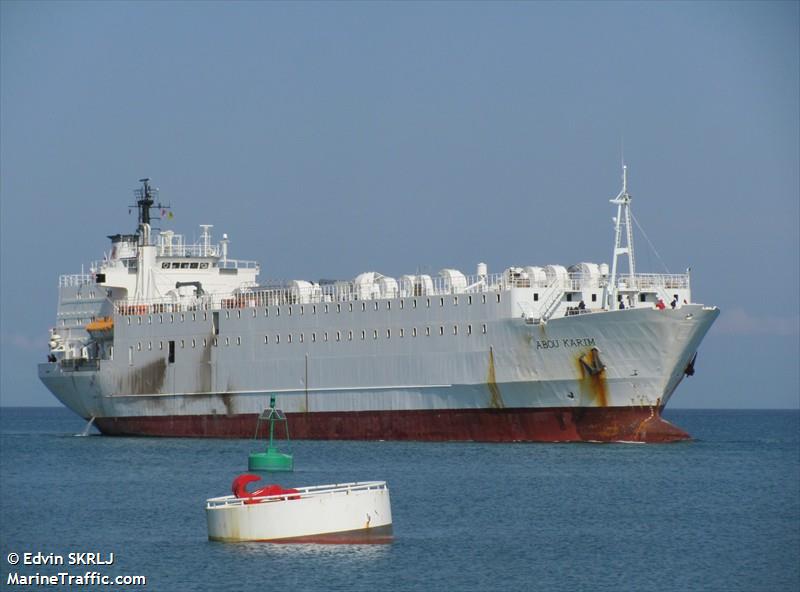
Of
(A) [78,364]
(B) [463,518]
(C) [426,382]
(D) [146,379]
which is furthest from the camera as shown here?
(A) [78,364]

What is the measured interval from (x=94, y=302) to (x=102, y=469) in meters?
20.0

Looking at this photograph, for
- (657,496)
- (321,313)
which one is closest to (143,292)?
(321,313)

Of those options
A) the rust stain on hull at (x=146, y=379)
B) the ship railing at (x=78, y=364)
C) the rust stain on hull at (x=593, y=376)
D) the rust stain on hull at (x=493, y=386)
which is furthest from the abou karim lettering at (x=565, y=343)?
the ship railing at (x=78, y=364)

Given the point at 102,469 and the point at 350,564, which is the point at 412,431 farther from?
the point at 350,564

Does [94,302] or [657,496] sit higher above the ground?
[94,302]

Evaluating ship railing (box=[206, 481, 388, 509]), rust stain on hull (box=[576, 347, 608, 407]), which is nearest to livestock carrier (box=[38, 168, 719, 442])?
rust stain on hull (box=[576, 347, 608, 407])

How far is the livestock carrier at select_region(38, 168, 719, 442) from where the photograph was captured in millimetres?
48469

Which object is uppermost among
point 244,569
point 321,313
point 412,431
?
point 321,313

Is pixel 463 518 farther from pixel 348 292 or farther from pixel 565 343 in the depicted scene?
pixel 348 292

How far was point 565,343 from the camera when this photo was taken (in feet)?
160

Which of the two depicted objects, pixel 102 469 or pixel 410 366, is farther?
pixel 410 366

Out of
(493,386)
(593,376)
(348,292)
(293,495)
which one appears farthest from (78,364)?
(293,495)

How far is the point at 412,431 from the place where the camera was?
53.0 meters

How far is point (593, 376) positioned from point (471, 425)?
527cm
